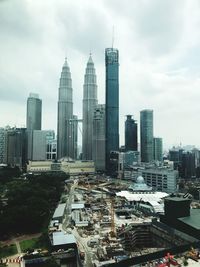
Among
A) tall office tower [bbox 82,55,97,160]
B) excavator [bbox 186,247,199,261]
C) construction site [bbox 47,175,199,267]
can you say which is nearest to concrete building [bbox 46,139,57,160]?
tall office tower [bbox 82,55,97,160]

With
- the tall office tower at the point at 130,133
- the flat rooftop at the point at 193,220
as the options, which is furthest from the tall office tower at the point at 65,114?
the flat rooftop at the point at 193,220

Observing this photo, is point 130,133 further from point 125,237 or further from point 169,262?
point 169,262

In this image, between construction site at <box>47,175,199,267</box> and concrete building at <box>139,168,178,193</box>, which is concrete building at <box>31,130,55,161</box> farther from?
construction site at <box>47,175,199,267</box>

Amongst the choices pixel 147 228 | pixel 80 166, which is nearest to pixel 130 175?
pixel 80 166

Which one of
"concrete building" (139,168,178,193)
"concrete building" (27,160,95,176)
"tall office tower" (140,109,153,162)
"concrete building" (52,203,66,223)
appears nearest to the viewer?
"concrete building" (52,203,66,223)

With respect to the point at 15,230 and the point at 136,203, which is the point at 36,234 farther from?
the point at 136,203

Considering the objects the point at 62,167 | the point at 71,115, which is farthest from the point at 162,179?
the point at 71,115
